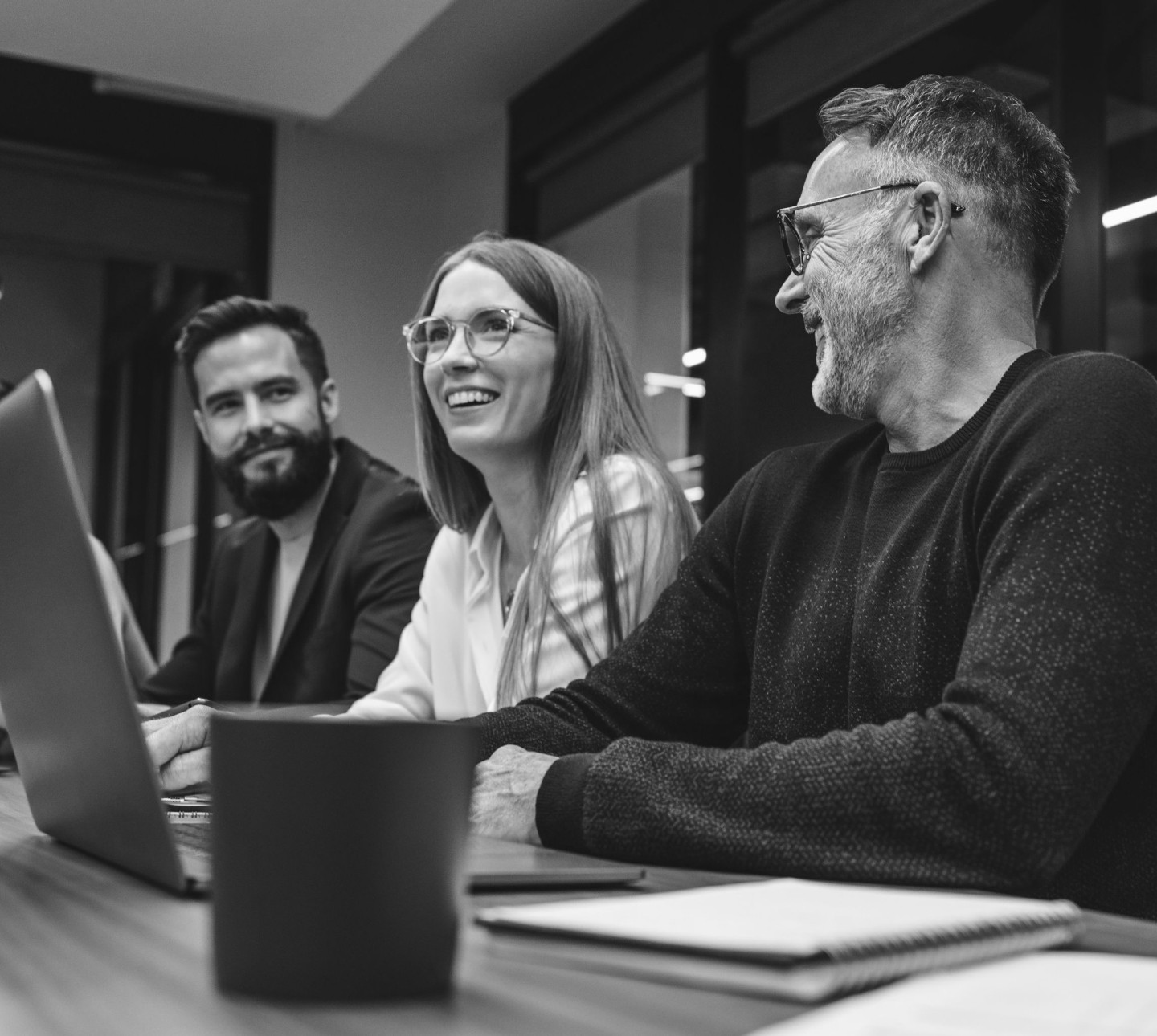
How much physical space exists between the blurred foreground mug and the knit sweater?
39 centimetres

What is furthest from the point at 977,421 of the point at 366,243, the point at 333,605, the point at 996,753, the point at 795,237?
the point at 366,243

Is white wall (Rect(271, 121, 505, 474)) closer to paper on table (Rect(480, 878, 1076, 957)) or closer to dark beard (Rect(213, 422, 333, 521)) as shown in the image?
dark beard (Rect(213, 422, 333, 521))

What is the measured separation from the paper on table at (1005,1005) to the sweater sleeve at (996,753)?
30cm

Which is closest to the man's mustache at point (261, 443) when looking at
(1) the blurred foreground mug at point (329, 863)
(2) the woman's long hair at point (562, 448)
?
(2) the woman's long hair at point (562, 448)

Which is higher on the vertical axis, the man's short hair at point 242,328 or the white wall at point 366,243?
the white wall at point 366,243

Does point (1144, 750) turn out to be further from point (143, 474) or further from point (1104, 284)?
point (143, 474)

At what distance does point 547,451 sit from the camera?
1.88 metres

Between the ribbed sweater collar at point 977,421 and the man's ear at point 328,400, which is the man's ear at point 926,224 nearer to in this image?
the ribbed sweater collar at point 977,421

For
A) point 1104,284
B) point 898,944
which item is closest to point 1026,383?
point 898,944

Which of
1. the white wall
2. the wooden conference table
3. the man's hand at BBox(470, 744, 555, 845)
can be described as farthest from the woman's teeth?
the white wall

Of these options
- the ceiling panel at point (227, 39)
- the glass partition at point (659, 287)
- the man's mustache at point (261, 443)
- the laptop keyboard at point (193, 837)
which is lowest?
the laptop keyboard at point (193, 837)

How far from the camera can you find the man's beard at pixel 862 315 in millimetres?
1292

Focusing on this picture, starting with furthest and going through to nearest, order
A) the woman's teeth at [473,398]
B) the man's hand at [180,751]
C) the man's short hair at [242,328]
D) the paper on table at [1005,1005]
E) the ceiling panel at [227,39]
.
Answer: the ceiling panel at [227,39], the man's short hair at [242,328], the woman's teeth at [473,398], the man's hand at [180,751], the paper on table at [1005,1005]

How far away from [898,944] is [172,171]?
4.66 metres
